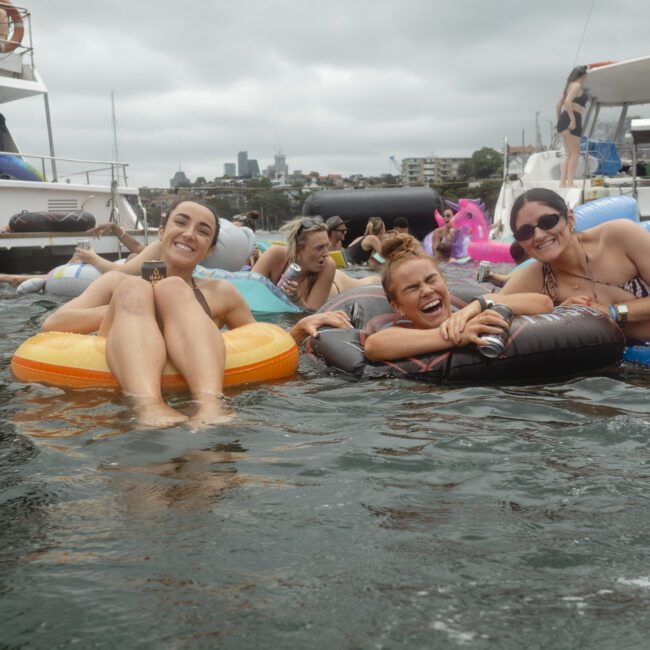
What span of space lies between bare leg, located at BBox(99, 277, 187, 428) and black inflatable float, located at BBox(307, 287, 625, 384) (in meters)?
1.28

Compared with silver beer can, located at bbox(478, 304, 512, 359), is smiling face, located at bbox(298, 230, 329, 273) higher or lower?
higher

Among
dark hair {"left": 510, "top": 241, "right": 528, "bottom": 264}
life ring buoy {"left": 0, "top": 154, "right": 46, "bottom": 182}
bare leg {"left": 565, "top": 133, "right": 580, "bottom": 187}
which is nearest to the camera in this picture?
dark hair {"left": 510, "top": 241, "right": 528, "bottom": 264}

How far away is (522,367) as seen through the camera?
445 cm

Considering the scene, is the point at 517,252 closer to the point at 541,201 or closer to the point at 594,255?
the point at 594,255

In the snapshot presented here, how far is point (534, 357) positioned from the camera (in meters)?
4.43

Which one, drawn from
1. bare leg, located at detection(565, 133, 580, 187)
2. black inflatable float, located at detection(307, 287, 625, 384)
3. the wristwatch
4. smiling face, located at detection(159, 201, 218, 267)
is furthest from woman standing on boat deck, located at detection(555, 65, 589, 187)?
smiling face, located at detection(159, 201, 218, 267)

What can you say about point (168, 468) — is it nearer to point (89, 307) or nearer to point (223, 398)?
point (223, 398)

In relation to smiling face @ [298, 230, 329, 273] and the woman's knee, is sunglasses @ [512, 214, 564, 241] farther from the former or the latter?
smiling face @ [298, 230, 329, 273]

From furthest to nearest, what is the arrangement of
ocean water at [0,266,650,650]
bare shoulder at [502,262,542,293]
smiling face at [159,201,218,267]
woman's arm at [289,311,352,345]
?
woman's arm at [289,311,352,345] < bare shoulder at [502,262,542,293] < smiling face at [159,201,218,267] < ocean water at [0,266,650,650]

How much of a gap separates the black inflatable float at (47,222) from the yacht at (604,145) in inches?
330

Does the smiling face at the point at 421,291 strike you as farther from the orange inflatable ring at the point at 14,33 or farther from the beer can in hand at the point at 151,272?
the orange inflatable ring at the point at 14,33

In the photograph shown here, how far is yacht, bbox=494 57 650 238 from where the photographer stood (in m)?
15.4

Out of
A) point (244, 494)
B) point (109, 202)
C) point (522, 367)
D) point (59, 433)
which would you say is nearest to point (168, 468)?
point (244, 494)

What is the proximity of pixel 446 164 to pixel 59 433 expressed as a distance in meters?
87.2
